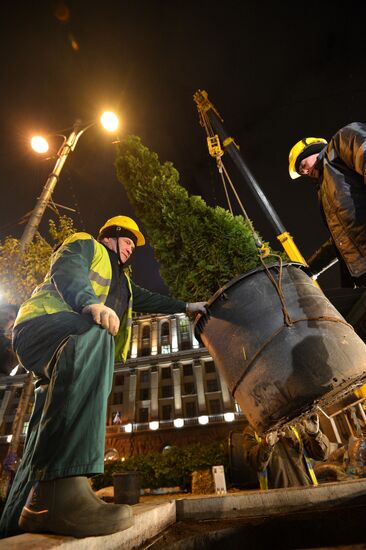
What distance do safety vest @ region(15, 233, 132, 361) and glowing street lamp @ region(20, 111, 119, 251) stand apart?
4.70 metres

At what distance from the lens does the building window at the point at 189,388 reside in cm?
3559

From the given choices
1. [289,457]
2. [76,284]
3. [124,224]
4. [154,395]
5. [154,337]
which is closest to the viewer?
[76,284]

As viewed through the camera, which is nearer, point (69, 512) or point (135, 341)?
point (69, 512)

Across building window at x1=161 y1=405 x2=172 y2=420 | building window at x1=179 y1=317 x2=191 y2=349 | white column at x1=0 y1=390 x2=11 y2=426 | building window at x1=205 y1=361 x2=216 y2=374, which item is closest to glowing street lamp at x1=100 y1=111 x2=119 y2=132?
building window at x1=205 y1=361 x2=216 y2=374

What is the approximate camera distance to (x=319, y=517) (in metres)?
1.62

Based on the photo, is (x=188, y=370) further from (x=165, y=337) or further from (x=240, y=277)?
(x=240, y=277)

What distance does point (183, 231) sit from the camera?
3295 millimetres

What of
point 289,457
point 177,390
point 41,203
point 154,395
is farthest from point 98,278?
point 154,395

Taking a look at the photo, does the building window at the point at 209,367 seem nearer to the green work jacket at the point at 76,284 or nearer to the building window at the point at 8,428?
the building window at the point at 8,428

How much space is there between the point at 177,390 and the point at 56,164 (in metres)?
34.1

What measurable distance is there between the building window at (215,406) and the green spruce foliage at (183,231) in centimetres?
3466

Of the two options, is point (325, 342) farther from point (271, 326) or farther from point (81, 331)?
point (81, 331)

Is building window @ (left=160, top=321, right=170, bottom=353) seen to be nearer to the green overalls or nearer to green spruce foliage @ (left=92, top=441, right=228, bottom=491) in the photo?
green spruce foliage @ (left=92, top=441, right=228, bottom=491)

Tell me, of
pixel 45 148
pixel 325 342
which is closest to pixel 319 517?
pixel 325 342
